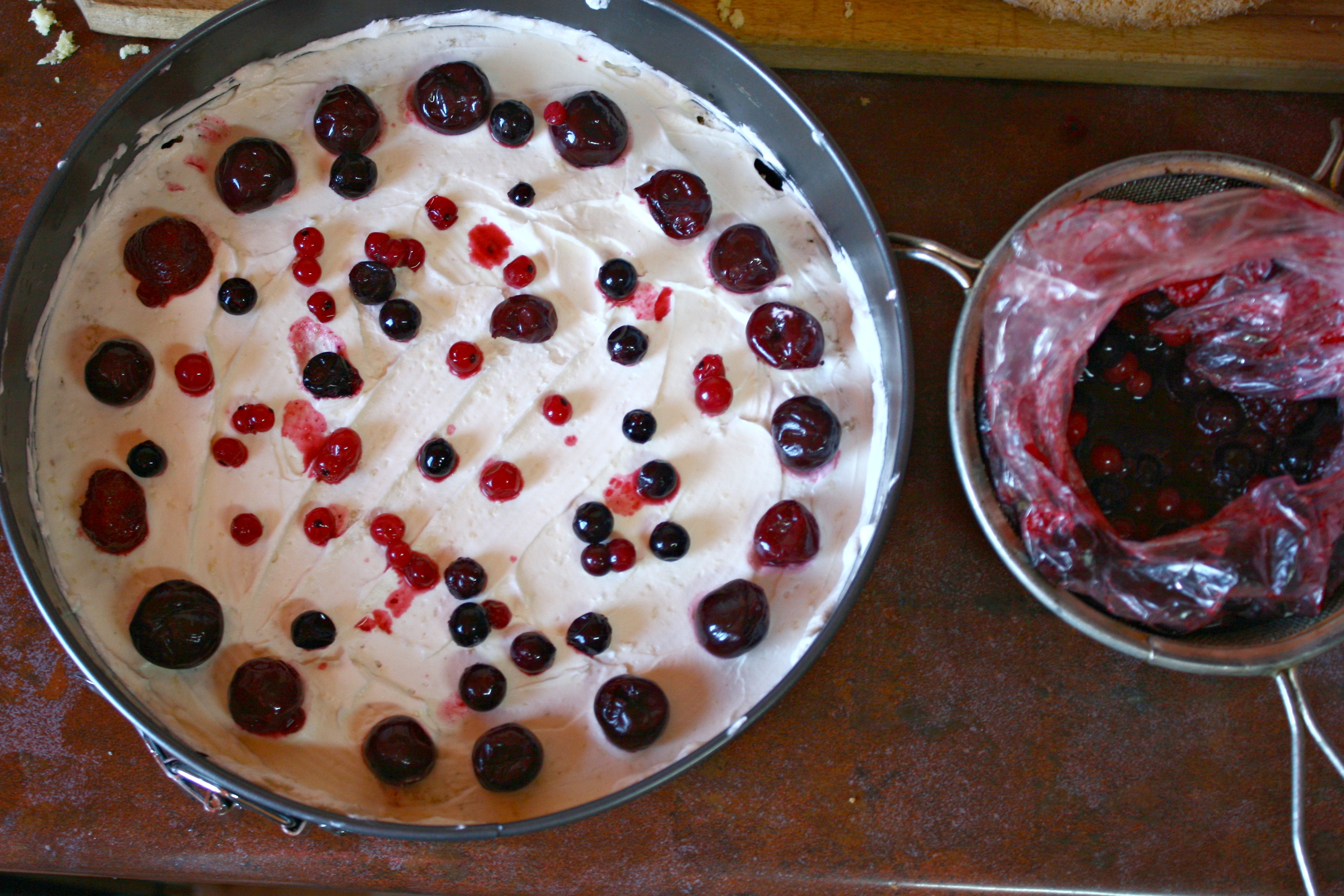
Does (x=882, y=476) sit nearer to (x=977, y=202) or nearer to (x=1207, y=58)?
(x=977, y=202)

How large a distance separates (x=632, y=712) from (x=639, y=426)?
0.99 ft

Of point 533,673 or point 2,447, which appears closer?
point 2,447

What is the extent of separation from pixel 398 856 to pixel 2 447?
1.92ft

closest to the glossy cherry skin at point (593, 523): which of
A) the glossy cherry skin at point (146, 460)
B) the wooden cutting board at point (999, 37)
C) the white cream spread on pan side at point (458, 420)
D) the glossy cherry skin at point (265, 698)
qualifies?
the white cream spread on pan side at point (458, 420)

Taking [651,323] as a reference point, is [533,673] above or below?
below

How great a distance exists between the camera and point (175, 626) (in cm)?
92

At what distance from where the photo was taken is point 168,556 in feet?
3.16

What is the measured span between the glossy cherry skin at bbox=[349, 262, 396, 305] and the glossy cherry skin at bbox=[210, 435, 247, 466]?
0.21m

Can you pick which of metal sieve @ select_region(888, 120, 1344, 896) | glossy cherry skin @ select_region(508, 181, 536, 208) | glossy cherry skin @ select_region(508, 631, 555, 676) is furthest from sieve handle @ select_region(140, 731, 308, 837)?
metal sieve @ select_region(888, 120, 1344, 896)

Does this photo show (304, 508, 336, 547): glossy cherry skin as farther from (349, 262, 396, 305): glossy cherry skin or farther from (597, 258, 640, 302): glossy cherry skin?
(597, 258, 640, 302): glossy cherry skin

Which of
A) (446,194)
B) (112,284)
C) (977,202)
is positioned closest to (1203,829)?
(977,202)

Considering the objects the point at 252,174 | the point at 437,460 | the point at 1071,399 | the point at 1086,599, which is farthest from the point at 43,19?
the point at 1086,599

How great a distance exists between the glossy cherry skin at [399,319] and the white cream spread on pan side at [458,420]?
0.02 m

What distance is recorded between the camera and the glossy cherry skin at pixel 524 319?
980 mm
